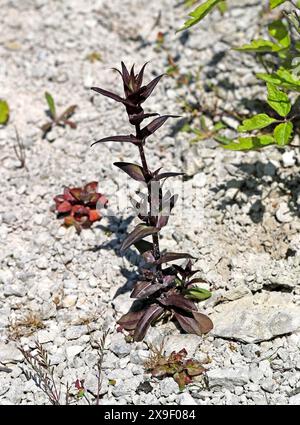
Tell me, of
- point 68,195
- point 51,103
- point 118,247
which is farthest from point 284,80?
point 51,103

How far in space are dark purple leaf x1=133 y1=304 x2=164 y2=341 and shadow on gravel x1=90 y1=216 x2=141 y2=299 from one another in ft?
1.16

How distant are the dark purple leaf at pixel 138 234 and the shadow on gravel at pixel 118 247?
0.68m

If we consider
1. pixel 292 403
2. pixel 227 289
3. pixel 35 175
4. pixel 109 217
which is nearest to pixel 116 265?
pixel 109 217

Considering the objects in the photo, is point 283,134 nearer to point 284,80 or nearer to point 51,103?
point 284,80

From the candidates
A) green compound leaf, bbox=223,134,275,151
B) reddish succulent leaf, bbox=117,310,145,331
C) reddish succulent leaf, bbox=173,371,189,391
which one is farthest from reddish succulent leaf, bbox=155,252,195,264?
green compound leaf, bbox=223,134,275,151

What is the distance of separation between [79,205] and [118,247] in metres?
0.46

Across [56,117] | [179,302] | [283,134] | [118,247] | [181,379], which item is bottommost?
[181,379]

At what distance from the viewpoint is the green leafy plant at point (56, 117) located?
5.69 m

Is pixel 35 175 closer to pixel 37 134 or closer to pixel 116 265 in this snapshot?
pixel 37 134

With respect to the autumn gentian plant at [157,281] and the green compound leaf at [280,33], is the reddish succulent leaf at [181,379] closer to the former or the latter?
the autumn gentian plant at [157,281]

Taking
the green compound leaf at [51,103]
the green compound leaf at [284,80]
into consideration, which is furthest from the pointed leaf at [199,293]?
the green compound leaf at [51,103]

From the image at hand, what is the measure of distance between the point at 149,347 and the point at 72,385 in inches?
21.2

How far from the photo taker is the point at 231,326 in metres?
4.29

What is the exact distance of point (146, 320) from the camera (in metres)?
4.30
